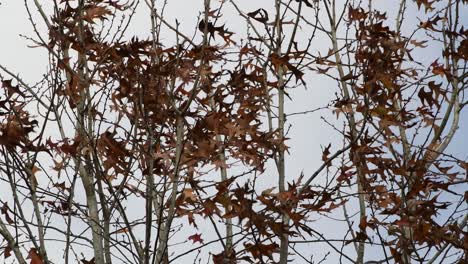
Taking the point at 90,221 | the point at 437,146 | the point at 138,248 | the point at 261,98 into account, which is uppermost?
the point at 437,146

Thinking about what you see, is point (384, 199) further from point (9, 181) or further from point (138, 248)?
point (9, 181)

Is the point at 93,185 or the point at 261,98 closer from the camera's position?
the point at 93,185

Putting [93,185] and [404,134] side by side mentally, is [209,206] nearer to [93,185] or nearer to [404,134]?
[93,185]

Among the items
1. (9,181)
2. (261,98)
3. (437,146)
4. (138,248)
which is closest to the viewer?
(138,248)

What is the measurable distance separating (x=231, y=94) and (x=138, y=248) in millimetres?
1357

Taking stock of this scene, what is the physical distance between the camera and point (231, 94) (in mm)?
4383

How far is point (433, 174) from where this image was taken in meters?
5.35

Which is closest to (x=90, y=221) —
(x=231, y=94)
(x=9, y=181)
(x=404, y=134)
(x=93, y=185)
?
(x=93, y=185)

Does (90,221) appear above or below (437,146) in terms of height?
below

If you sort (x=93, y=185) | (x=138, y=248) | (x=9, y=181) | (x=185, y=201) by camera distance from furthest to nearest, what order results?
(x=93, y=185) < (x=9, y=181) < (x=185, y=201) < (x=138, y=248)

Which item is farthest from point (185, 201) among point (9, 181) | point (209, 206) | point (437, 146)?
point (437, 146)

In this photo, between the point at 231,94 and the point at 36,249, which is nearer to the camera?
the point at 36,249

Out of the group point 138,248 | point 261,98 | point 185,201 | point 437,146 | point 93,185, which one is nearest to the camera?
point 138,248

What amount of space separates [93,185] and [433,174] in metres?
2.89
